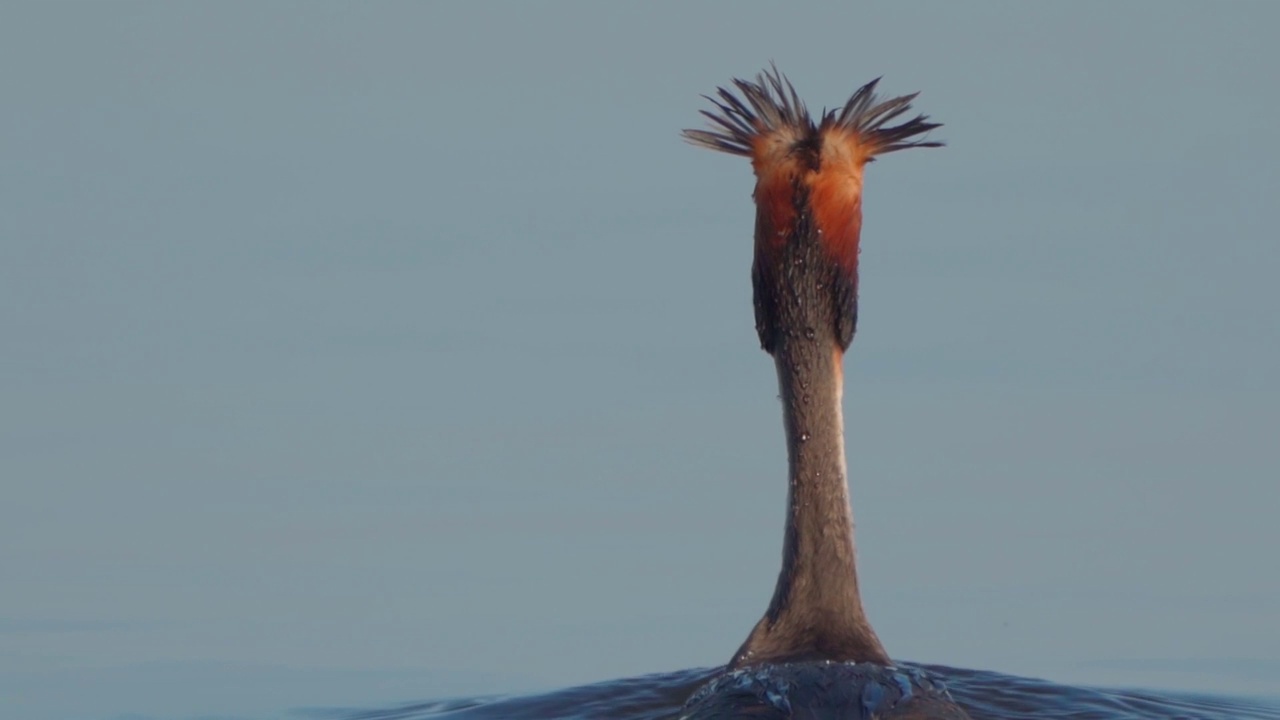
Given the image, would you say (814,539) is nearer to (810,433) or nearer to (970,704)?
(810,433)

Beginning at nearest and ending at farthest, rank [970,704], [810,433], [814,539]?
[970,704] < [814,539] < [810,433]

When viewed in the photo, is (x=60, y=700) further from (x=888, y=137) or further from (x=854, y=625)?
(x=888, y=137)

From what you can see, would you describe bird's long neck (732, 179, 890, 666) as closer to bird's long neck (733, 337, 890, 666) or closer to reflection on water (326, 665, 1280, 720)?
bird's long neck (733, 337, 890, 666)

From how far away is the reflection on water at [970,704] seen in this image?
12.2m

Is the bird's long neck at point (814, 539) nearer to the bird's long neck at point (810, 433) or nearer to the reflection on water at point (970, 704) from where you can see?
the bird's long neck at point (810, 433)

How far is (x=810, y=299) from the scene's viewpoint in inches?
508

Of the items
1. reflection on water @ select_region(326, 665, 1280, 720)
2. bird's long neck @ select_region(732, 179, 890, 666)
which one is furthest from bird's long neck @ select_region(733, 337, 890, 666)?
reflection on water @ select_region(326, 665, 1280, 720)

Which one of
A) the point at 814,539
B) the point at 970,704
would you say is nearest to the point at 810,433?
the point at 814,539

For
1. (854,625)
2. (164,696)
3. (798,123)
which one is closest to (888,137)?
(798,123)

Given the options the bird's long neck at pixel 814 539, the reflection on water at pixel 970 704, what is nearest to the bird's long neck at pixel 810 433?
the bird's long neck at pixel 814 539

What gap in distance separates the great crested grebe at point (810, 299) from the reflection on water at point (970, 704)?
1.55ft

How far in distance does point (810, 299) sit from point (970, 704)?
200 cm

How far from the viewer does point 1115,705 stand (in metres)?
12.2

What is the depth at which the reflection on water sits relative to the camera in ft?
40.0
